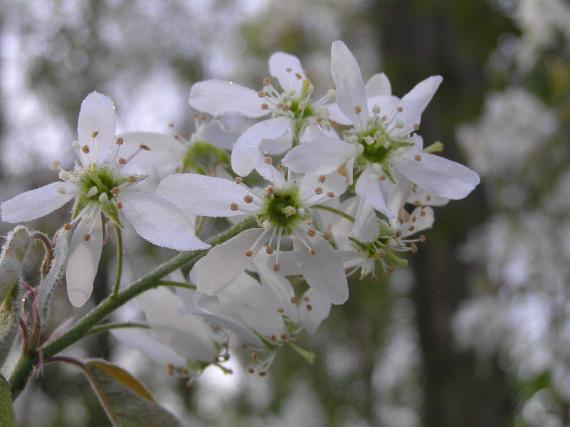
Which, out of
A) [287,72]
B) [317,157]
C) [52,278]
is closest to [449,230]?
[287,72]

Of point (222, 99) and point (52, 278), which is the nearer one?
point (52, 278)

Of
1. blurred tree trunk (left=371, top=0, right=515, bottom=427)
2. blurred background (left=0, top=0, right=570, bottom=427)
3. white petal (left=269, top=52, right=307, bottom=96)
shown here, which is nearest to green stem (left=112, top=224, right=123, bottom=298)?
white petal (left=269, top=52, right=307, bottom=96)

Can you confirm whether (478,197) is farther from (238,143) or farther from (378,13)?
(238,143)

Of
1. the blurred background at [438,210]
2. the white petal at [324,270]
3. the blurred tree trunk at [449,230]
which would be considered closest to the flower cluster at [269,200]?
the white petal at [324,270]

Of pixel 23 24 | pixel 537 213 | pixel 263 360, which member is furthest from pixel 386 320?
pixel 263 360

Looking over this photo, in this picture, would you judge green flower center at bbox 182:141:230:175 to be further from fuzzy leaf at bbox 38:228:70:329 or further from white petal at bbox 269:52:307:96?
fuzzy leaf at bbox 38:228:70:329

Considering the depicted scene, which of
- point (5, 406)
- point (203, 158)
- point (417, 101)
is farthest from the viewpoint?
point (203, 158)

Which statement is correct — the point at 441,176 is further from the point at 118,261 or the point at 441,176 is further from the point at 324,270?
the point at 118,261
